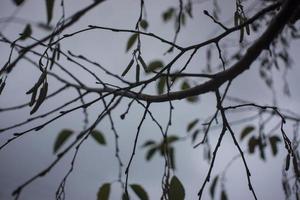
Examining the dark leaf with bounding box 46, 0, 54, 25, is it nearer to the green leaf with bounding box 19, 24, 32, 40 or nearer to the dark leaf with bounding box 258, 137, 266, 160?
the green leaf with bounding box 19, 24, 32, 40

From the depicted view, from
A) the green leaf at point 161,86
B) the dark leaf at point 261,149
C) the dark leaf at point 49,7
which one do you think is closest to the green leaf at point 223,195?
the dark leaf at point 261,149

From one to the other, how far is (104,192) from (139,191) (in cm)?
9

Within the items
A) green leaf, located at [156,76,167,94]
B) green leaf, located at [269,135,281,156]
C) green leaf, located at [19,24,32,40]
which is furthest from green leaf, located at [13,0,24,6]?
green leaf, located at [269,135,281,156]

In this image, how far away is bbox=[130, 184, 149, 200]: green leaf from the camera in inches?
28.9

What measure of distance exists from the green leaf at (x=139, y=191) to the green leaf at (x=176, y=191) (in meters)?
0.13

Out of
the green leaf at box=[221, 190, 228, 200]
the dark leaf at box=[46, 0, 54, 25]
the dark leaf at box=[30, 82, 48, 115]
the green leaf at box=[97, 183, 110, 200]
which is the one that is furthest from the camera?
the green leaf at box=[221, 190, 228, 200]

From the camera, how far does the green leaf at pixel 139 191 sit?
0.73 meters

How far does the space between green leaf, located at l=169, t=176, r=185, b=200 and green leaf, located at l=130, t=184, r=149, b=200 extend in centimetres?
13

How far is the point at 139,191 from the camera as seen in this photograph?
2.44 ft

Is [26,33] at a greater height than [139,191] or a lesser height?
greater

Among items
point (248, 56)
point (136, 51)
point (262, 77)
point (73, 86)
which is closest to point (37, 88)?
point (73, 86)

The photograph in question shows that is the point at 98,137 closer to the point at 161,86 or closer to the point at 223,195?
the point at 161,86

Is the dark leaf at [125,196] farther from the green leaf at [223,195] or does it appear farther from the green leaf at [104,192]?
the green leaf at [223,195]

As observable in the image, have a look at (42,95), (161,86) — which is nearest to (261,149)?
(161,86)
